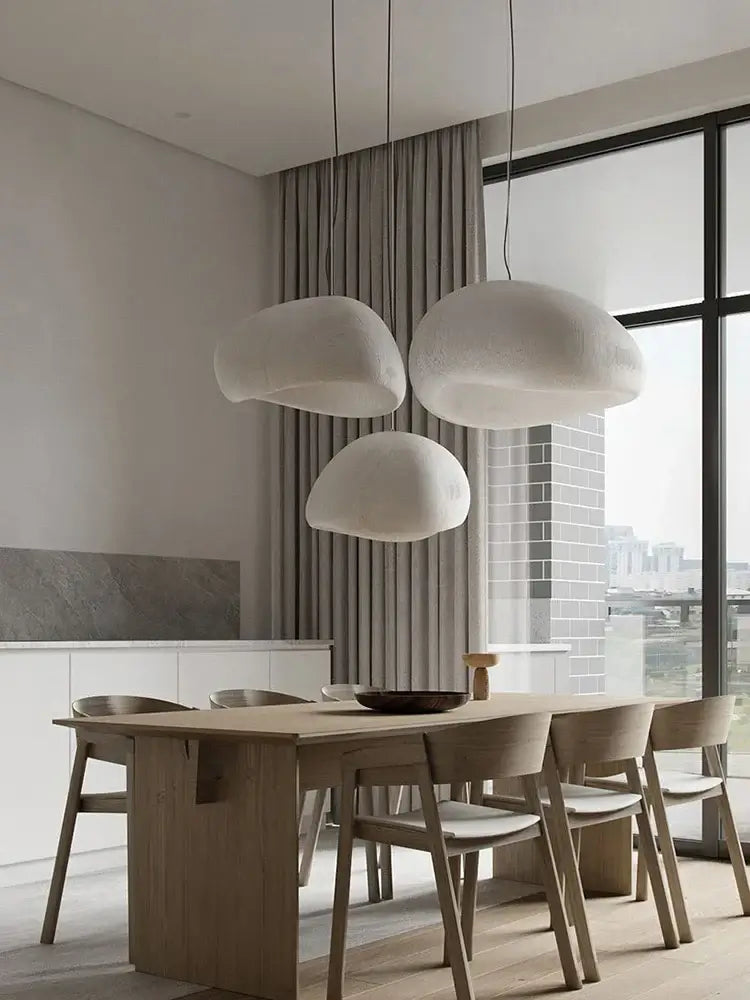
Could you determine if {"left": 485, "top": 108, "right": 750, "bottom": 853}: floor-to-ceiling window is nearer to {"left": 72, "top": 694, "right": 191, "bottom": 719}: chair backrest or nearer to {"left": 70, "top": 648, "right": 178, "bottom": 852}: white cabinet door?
{"left": 70, "top": 648, "right": 178, "bottom": 852}: white cabinet door

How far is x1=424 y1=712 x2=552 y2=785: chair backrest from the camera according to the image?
3473 millimetres

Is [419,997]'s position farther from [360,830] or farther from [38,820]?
[38,820]

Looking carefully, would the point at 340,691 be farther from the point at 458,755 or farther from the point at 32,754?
the point at 458,755

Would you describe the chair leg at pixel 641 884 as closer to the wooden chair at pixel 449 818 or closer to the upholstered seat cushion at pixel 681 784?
the upholstered seat cushion at pixel 681 784

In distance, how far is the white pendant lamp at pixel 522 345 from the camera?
372cm

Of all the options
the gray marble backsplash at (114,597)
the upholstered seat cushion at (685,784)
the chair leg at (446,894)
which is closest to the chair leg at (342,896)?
the chair leg at (446,894)

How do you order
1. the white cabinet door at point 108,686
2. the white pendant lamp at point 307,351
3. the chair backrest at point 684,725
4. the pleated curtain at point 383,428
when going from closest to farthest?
the white pendant lamp at point 307,351 → the chair backrest at point 684,725 → the white cabinet door at point 108,686 → the pleated curtain at point 383,428

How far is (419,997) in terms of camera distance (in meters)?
3.62

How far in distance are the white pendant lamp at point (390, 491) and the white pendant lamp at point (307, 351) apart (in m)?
0.41

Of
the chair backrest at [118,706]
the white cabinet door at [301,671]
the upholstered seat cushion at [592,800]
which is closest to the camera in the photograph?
the upholstered seat cushion at [592,800]

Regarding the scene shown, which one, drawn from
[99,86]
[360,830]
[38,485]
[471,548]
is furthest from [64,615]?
[360,830]

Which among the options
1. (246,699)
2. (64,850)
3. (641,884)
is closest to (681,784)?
(641,884)

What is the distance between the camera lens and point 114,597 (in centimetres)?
638

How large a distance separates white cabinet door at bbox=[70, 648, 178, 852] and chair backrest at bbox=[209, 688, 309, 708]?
58 centimetres
